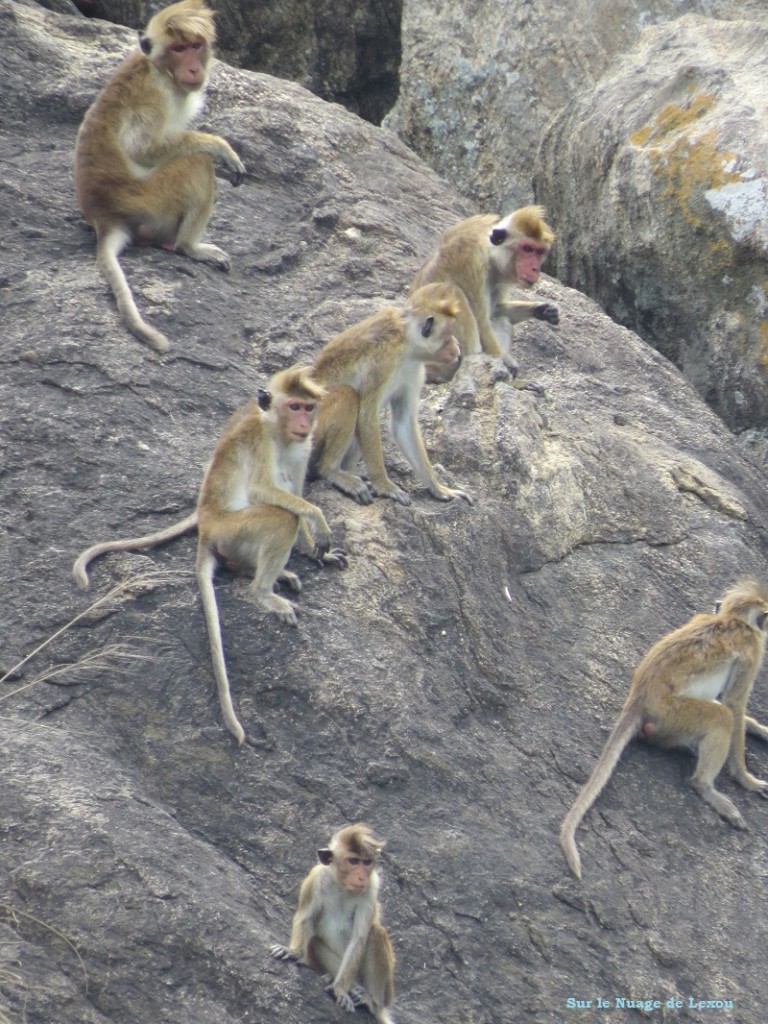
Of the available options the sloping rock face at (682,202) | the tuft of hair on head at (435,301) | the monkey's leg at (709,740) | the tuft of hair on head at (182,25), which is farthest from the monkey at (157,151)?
the monkey's leg at (709,740)

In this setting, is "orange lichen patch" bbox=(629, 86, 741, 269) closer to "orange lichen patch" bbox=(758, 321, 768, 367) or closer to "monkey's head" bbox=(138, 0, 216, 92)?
"orange lichen patch" bbox=(758, 321, 768, 367)

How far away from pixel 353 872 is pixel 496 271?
496 cm

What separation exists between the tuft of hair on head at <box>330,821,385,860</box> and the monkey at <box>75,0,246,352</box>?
4.43 metres

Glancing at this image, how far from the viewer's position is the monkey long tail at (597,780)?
22.5 ft

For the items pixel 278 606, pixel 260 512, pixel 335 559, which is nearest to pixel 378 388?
pixel 335 559

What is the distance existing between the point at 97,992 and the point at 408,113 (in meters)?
9.46

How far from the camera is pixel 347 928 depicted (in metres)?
6.15

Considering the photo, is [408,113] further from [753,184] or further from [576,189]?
[753,184]

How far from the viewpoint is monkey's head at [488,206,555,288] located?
994 centimetres

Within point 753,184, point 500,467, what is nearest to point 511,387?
point 500,467

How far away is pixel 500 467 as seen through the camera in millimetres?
8531

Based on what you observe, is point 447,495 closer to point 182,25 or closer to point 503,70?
point 182,25

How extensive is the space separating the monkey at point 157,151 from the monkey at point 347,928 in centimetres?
450

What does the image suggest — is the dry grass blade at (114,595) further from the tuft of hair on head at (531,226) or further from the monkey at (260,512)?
the tuft of hair on head at (531,226)
